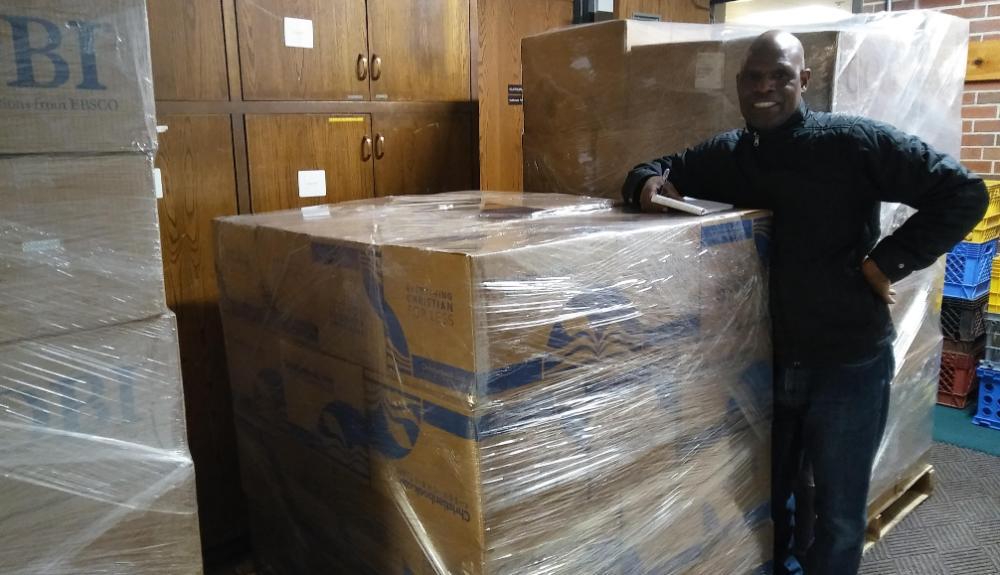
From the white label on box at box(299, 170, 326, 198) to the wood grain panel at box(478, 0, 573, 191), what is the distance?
2.21 ft

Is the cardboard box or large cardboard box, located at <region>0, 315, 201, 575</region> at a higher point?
the cardboard box

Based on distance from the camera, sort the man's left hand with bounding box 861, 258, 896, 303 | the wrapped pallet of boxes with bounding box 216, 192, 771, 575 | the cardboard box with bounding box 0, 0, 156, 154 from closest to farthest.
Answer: the cardboard box with bounding box 0, 0, 156, 154, the wrapped pallet of boxes with bounding box 216, 192, 771, 575, the man's left hand with bounding box 861, 258, 896, 303

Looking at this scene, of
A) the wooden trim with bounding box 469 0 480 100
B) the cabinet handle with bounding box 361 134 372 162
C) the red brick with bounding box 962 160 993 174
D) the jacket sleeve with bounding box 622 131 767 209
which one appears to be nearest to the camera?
the jacket sleeve with bounding box 622 131 767 209

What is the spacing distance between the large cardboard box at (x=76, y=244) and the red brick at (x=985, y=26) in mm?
3877

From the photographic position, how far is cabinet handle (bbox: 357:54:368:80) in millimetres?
2430

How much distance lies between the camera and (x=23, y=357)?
99cm

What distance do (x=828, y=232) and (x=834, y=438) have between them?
0.50 meters

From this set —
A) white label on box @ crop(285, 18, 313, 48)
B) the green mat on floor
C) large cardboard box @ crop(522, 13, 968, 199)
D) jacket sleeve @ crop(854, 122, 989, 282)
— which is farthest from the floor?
white label on box @ crop(285, 18, 313, 48)

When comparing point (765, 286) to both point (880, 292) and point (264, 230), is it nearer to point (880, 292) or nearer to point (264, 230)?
point (880, 292)

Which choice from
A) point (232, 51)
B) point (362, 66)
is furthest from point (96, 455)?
point (362, 66)

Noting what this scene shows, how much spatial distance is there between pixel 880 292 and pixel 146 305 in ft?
4.93

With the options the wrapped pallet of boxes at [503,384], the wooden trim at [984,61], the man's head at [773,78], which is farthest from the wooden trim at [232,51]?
the wooden trim at [984,61]

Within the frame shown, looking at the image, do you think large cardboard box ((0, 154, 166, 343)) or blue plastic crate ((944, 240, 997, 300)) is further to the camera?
blue plastic crate ((944, 240, 997, 300))

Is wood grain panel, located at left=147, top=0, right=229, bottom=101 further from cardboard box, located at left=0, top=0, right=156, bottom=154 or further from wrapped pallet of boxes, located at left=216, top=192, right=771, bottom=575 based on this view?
cardboard box, located at left=0, top=0, right=156, bottom=154
